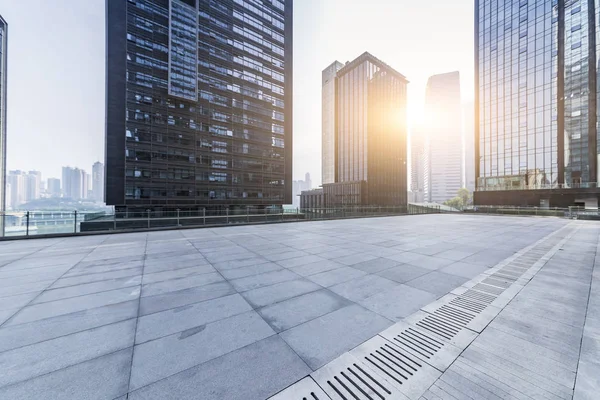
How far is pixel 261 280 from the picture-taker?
510cm

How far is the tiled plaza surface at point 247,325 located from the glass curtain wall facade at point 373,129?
70509 mm

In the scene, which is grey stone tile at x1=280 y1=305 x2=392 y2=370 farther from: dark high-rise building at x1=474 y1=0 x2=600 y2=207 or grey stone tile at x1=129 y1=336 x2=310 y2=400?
dark high-rise building at x1=474 y1=0 x2=600 y2=207

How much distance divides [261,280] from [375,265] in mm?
3213

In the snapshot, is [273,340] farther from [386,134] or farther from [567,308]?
[386,134]

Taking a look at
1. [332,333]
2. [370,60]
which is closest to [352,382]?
[332,333]

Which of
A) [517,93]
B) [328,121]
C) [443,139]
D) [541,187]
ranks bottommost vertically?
[541,187]

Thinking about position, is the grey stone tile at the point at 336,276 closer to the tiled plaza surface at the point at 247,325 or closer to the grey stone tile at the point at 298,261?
the tiled plaza surface at the point at 247,325

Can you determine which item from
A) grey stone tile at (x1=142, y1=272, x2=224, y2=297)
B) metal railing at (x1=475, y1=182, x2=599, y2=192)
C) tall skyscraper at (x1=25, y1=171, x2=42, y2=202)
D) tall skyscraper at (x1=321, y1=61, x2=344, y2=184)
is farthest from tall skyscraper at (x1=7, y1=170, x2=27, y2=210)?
metal railing at (x1=475, y1=182, x2=599, y2=192)

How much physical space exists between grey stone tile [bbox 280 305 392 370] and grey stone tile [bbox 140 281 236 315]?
77.6 inches

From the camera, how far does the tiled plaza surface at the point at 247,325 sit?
217 centimetres

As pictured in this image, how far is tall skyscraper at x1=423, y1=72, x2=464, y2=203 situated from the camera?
547 ft

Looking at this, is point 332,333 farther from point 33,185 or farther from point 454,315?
point 33,185


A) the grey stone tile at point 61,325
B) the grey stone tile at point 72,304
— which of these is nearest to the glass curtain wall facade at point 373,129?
the grey stone tile at point 72,304

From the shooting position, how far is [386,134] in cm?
7888
